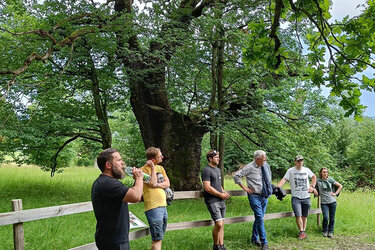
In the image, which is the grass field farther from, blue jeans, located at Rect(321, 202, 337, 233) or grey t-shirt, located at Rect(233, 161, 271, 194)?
grey t-shirt, located at Rect(233, 161, 271, 194)

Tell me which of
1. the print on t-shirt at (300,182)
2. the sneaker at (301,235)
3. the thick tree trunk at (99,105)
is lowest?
the sneaker at (301,235)

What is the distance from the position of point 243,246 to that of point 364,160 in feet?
77.9

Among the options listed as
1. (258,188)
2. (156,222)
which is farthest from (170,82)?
(156,222)

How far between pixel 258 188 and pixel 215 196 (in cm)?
95

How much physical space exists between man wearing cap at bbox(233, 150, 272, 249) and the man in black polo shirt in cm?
327

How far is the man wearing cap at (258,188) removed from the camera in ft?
19.2

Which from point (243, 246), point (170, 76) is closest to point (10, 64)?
point (170, 76)

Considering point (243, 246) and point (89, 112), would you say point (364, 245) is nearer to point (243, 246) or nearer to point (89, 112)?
point (243, 246)

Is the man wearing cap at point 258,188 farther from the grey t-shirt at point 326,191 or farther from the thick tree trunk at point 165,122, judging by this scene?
the thick tree trunk at point 165,122

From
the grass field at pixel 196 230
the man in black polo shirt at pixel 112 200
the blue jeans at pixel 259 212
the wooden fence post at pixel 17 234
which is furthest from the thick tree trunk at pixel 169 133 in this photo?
the man in black polo shirt at pixel 112 200

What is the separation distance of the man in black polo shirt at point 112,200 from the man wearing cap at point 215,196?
8.27 ft

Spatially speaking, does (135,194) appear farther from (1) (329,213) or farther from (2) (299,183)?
(1) (329,213)

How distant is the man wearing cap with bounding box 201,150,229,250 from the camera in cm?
539

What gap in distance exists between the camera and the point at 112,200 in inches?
114
